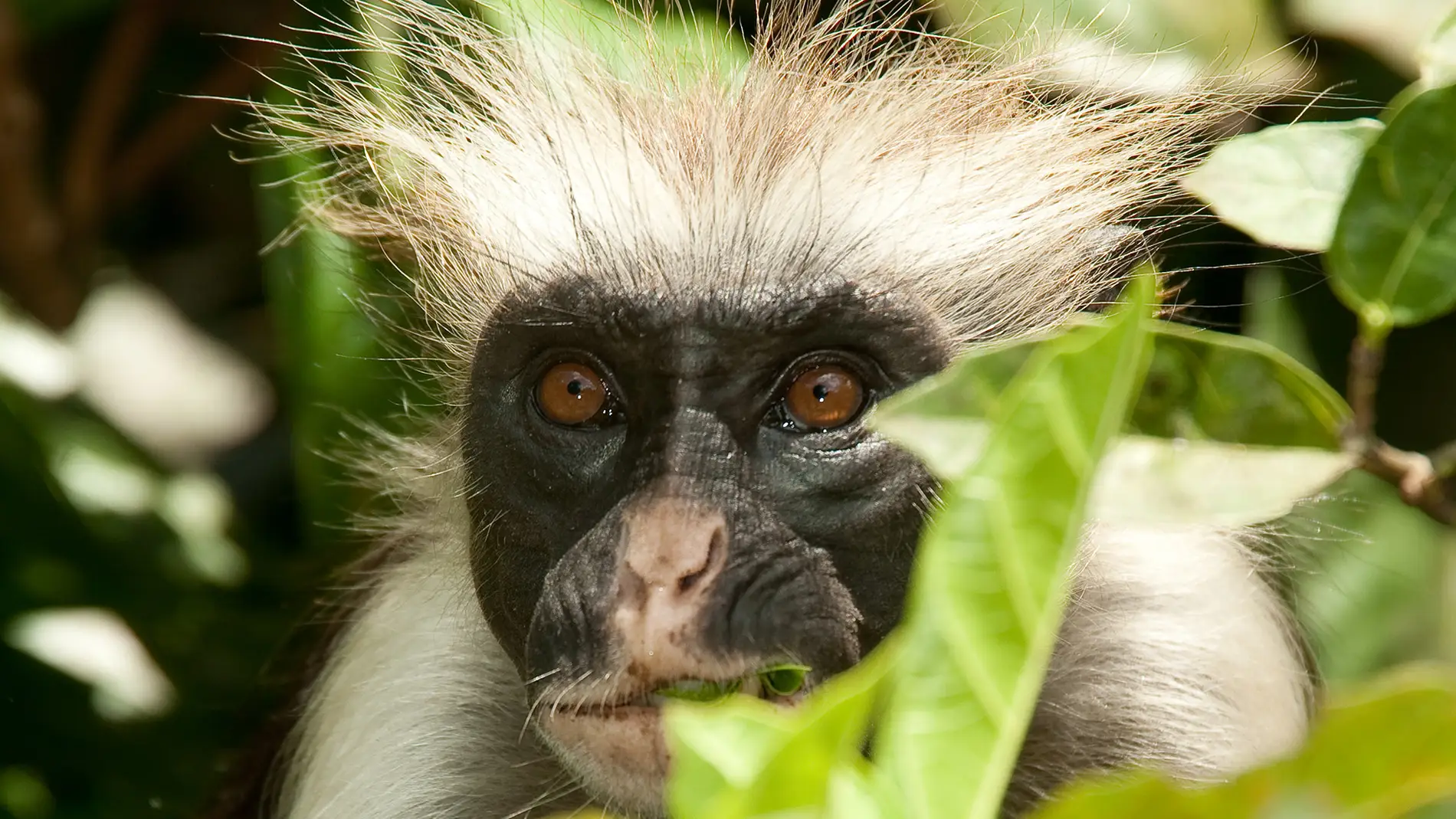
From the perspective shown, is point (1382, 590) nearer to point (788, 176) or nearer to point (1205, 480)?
point (788, 176)

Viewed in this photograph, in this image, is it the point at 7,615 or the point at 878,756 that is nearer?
the point at 878,756

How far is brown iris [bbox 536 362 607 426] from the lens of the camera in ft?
7.69

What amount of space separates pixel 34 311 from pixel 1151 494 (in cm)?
355

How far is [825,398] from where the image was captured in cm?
223

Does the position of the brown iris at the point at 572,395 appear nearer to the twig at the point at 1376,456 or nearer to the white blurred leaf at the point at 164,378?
the twig at the point at 1376,456

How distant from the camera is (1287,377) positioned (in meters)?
1.38

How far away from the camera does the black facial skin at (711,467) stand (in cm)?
204

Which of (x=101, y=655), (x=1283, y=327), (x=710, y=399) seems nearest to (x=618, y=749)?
(x=710, y=399)

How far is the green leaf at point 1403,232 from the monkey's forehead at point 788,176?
1.00 m

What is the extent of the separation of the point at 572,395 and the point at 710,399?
240 mm

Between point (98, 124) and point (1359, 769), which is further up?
point (98, 124)

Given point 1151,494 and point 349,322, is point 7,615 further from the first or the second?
point 1151,494

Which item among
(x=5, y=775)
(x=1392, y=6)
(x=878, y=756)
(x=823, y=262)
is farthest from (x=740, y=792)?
(x=5, y=775)

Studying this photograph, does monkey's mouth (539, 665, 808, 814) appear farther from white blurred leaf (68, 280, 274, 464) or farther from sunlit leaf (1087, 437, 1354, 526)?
white blurred leaf (68, 280, 274, 464)
